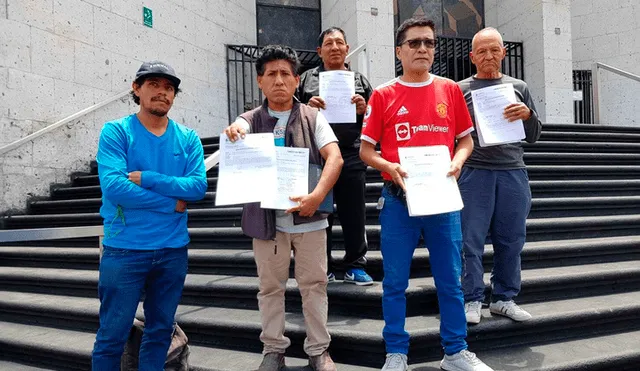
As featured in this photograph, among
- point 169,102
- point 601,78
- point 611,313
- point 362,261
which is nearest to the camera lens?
point 169,102

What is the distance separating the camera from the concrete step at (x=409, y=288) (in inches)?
130

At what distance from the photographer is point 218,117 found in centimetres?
959

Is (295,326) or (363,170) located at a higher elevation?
(363,170)

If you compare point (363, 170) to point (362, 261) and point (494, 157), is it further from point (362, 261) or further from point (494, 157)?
point (494, 157)

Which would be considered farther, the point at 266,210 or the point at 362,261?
A: the point at 362,261

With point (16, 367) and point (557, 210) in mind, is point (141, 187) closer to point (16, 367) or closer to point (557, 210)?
point (16, 367)

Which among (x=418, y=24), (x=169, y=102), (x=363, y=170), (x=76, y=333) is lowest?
(x=76, y=333)

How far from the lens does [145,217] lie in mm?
2426

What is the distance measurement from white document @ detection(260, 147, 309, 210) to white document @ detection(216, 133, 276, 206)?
3 cm

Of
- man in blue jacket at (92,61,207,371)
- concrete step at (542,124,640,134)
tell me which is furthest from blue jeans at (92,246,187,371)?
concrete step at (542,124,640,134)

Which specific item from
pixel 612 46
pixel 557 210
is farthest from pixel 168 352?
pixel 612 46

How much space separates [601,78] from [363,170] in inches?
392

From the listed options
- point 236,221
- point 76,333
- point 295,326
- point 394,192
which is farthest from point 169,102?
point 236,221

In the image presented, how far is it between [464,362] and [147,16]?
7407 millimetres
